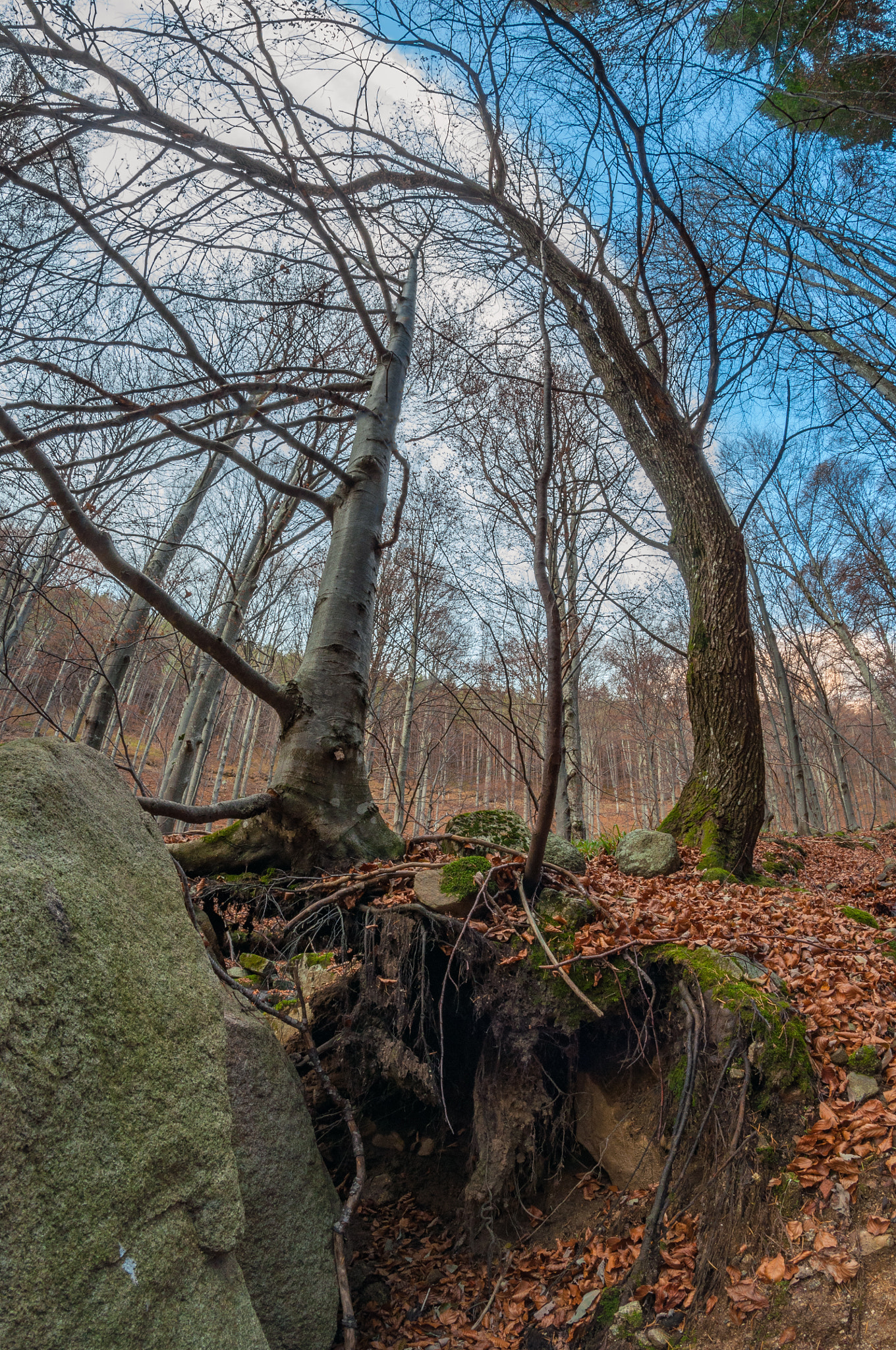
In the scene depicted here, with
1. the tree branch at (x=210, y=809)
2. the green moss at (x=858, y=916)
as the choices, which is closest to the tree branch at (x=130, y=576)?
the tree branch at (x=210, y=809)

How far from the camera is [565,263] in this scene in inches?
227

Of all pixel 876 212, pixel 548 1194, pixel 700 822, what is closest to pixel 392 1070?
pixel 548 1194

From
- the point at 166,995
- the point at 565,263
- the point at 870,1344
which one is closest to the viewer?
the point at 870,1344

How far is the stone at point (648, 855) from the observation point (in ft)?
13.2

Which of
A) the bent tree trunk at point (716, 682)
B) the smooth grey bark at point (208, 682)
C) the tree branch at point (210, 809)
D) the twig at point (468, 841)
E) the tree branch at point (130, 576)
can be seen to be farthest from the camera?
the smooth grey bark at point (208, 682)

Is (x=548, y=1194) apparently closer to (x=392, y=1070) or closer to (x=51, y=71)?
(x=392, y=1070)

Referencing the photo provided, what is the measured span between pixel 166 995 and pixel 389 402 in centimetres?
432

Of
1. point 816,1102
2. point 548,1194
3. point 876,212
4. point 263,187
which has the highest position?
point 876,212

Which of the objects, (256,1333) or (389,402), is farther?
(389,402)

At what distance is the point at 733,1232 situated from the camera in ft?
5.42

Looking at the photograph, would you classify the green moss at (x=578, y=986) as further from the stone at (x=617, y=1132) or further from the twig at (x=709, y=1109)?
the twig at (x=709, y=1109)

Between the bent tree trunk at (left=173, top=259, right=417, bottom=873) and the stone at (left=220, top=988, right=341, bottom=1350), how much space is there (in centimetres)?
115

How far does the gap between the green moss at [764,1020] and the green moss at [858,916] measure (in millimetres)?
1349

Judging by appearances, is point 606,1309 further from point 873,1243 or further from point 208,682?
point 208,682
